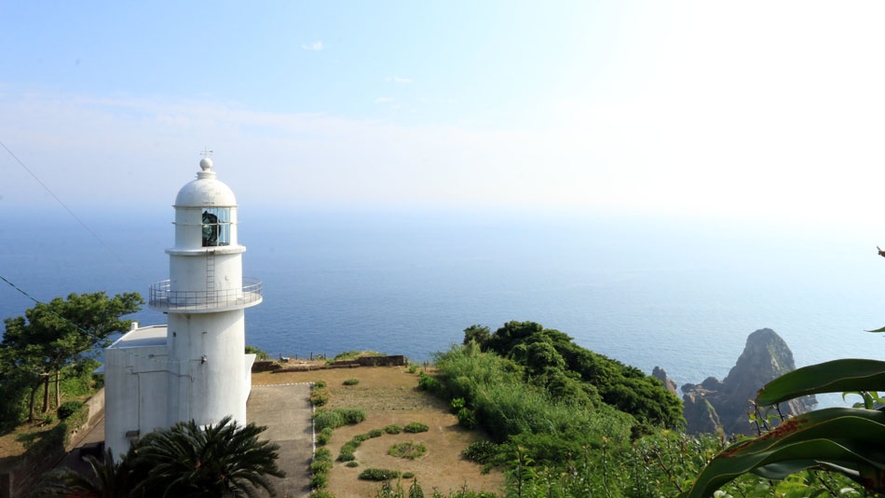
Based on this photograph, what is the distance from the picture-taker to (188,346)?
1209 cm

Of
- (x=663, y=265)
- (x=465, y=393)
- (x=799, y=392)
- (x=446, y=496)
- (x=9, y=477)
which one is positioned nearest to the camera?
(x=799, y=392)

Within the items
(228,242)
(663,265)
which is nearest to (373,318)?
(228,242)

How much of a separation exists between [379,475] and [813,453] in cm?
1126

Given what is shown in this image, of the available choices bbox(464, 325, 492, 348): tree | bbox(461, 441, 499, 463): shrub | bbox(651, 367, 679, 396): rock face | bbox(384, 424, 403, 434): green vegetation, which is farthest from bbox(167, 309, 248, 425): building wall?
bbox(651, 367, 679, 396): rock face

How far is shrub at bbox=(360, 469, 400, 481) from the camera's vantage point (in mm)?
11109

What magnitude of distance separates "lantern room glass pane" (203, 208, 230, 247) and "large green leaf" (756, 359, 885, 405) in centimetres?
1260

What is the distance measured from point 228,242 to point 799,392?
12.8 metres

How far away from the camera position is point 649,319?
2808 inches

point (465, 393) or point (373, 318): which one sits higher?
point (465, 393)

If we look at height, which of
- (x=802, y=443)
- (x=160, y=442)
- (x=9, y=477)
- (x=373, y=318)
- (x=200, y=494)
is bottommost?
(x=373, y=318)

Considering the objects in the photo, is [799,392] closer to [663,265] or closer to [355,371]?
[355,371]

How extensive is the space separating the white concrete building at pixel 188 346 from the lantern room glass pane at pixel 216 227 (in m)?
0.02

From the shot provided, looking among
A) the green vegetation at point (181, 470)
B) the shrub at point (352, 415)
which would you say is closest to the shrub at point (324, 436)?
the shrub at point (352, 415)

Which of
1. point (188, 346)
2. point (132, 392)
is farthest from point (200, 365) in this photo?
point (132, 392)
